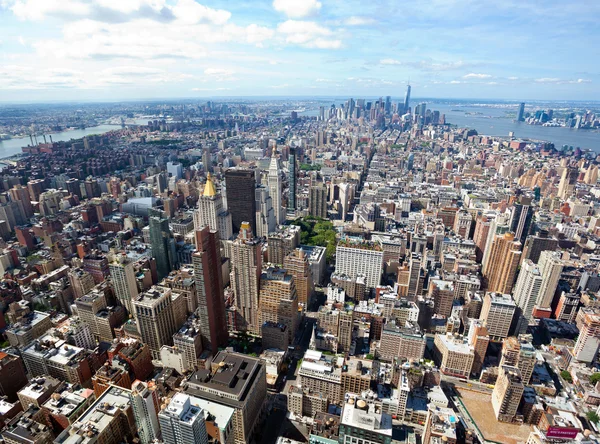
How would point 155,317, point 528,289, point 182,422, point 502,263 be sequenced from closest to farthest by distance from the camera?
point 182,422 → point 155,317 → point 528,289 → point 502,263

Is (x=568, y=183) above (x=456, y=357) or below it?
above

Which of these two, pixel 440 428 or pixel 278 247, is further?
pixel 278 247

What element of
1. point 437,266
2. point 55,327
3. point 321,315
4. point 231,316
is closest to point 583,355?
point 437,266

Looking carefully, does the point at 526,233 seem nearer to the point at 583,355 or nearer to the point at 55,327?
the point at 583,355

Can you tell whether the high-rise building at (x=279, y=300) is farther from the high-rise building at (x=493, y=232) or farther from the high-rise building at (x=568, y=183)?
the high-rise building at (x=568, y=183)

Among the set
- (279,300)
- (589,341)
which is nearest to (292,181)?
(279,300)

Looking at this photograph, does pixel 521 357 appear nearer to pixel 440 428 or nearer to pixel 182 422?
pixel 440 428
